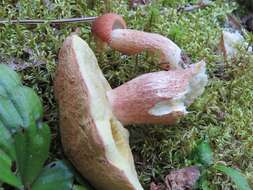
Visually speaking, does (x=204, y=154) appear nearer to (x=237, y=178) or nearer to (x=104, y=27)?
(x=237, y=178)

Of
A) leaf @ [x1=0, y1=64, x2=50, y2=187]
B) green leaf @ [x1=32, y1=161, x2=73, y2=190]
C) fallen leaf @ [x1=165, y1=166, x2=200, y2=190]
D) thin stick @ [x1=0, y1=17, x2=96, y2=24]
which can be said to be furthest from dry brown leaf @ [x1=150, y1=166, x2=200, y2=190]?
thin stick @ [x1=0, y1=17, x2=96, y2=24]

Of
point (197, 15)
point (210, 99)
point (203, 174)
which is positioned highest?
point (197, 15)

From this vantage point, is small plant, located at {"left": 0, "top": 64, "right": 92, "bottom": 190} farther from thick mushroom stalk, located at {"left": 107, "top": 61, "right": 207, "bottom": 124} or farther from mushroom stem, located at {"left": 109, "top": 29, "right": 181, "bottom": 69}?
mushroom stem, located at {"left": 109, "top": 29, "right": 181, "bottom": 69}

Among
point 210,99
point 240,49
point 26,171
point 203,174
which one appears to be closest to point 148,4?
point 240,49

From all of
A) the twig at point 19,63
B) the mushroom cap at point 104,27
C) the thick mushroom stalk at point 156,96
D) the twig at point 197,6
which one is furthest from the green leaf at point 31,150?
the twig at point 197,6

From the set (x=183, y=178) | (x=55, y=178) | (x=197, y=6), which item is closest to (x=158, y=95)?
(x=183, y=178)

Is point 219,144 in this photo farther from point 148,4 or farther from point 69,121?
point 148,4

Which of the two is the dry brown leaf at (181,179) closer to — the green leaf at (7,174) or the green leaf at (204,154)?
the green leaf at (204,154)

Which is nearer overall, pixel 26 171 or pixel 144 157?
pixel 26 171
